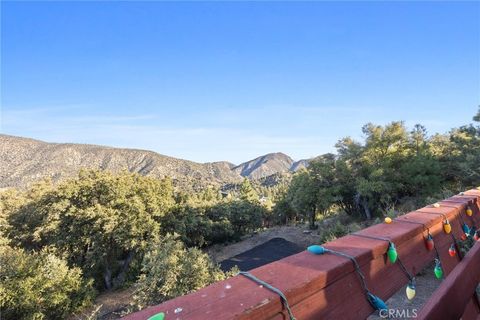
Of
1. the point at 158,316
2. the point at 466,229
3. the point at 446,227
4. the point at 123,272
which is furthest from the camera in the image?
the point at 123,272

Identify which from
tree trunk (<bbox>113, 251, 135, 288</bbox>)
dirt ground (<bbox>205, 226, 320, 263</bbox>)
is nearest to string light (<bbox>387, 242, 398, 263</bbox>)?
tree trunk (<bbox>113, 251, 135, 288</bbox>)

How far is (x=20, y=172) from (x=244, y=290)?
13298 centimetres

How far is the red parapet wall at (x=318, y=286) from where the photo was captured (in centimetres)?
68

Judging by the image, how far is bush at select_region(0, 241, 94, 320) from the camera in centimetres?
944

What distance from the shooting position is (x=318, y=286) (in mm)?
851

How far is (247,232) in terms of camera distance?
28.8 metres

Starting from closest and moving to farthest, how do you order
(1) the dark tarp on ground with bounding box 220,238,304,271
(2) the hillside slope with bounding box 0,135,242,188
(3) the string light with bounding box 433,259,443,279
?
1. (3) the string light with bounding box 433,259,443,279
2. (1) the dark tarp on ground with bounding box 220,238,304,271
3. (2) the hillside slope with bounding box 0,135,242,188

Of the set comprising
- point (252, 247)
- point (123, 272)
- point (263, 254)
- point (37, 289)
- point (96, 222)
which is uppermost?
point (96, 222)

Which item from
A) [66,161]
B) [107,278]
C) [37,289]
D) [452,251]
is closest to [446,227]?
[452,251]

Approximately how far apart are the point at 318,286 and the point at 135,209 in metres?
16.8

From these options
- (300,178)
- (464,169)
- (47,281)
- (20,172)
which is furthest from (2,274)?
(20,172)

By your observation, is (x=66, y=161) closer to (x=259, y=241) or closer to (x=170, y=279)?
(x=259, y=241)

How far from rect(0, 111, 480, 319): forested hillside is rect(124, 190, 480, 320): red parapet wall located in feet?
27.0

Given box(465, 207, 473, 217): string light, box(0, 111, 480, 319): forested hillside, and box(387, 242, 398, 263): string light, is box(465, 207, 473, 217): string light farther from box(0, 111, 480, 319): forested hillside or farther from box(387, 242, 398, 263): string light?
box(0, 111, 480, 319): forested hillside
